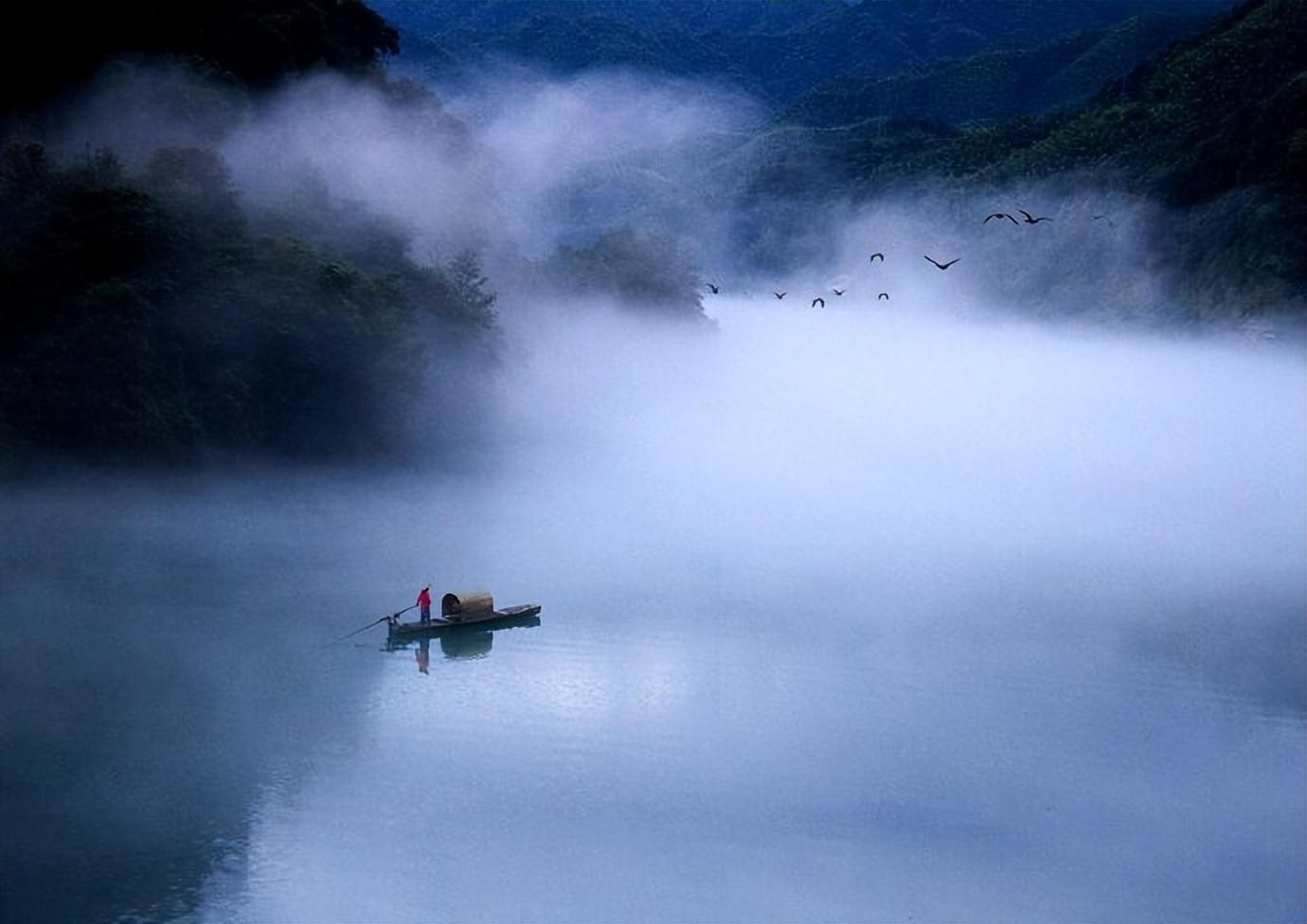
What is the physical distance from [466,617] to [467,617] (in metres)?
0.02

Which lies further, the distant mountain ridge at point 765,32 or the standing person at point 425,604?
the distant mountain ridge at point 765,32

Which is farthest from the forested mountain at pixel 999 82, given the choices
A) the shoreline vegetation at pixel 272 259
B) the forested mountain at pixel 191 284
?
the forested mountain at pixel 191 284

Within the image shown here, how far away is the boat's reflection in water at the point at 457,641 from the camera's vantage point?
77.9ft

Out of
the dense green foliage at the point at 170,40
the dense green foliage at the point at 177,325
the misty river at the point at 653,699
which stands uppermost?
the dense green foliage at the point at 170,40

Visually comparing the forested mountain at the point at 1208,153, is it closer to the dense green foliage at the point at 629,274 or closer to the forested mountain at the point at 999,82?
the forested mountain at the point at 999,82

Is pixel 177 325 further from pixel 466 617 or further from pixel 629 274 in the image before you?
pixel 629 274

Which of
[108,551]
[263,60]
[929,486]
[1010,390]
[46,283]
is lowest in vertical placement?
[108,551]

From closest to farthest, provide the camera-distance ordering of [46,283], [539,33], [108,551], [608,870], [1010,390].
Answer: [608,870] < [108,551] < [46,283] < [1010,390] < [539,33]

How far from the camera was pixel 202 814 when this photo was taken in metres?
16.6

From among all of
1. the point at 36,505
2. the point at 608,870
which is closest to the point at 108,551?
the point at 36,505

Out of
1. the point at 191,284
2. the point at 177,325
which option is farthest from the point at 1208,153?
the point at 177,325

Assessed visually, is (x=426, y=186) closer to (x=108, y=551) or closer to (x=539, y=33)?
(x=108, y=551)

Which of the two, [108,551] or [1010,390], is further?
[1010,390]

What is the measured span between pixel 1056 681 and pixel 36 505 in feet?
64.5
